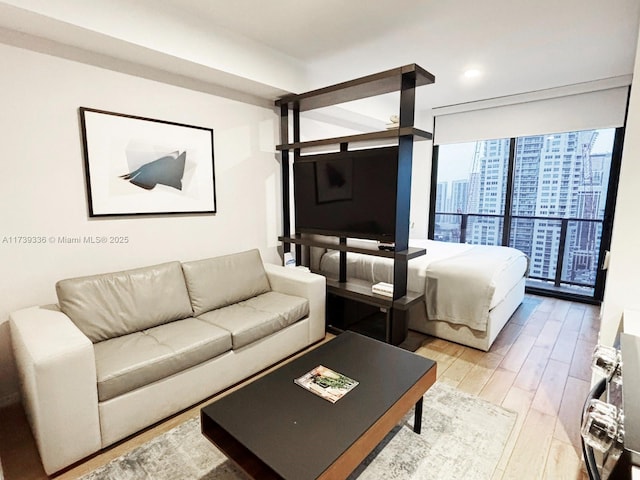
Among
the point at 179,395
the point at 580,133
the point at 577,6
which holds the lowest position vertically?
the point at 179,395

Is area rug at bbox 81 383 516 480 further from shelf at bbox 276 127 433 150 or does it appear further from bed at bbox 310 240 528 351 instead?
shelf at bbox 276 127 433 150

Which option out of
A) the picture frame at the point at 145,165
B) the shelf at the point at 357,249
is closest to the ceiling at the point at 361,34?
the picture frame at the point at 145,165

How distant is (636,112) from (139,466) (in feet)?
9.54

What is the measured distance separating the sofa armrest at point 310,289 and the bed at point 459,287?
23.2 inches

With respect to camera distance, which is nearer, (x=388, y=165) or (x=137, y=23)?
(x=137, y=23)

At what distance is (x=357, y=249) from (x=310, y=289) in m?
0.54

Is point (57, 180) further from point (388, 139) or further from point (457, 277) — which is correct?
point (457, 277)

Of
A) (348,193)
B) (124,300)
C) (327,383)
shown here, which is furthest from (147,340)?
(348,193)

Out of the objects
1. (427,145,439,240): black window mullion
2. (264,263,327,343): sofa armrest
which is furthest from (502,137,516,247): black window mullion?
(264,263,327,343): sofa armrest

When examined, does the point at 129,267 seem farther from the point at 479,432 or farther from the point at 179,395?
the point at 479,432

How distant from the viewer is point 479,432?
194cm

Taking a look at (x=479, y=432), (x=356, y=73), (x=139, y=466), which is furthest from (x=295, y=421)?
(x=356, y=73)

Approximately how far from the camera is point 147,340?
2.10m

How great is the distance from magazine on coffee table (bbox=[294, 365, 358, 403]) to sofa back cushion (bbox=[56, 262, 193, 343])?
1209 mm
